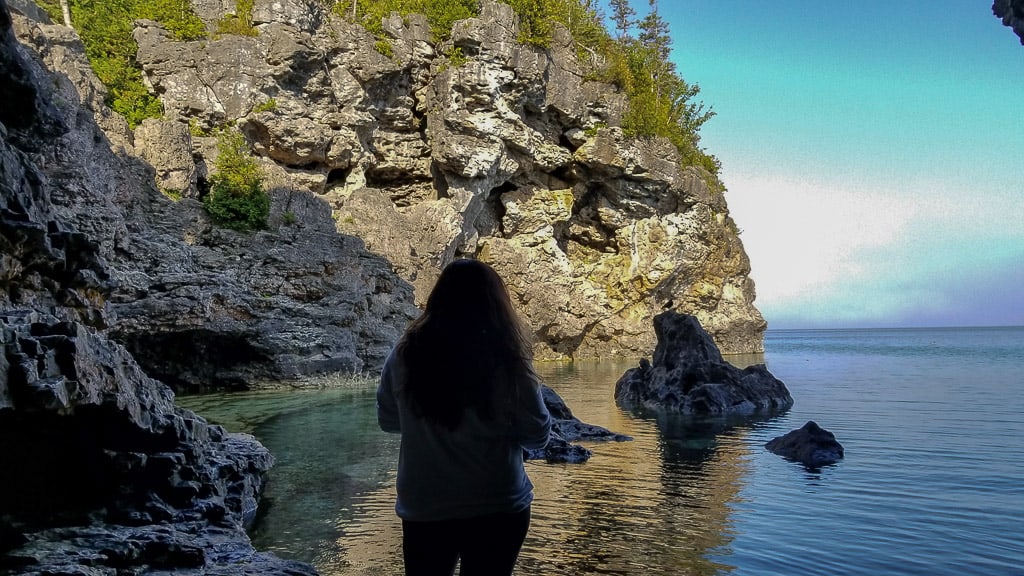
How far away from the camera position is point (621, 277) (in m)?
47.0

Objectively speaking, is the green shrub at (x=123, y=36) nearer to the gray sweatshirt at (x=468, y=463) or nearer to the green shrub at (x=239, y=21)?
the green shrub at (x=239, y=21)

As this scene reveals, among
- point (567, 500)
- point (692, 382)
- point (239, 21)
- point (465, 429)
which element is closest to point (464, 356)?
point (465, 429)

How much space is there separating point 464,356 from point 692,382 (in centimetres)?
1740

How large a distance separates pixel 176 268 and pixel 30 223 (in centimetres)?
1612

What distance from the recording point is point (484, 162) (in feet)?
124

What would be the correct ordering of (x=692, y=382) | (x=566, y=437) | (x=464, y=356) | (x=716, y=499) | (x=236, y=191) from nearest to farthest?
(x=464, y=356) → (x=716, y=499) → (x=566, y=437) → (x=692, y=382) → (x=236, y=191)

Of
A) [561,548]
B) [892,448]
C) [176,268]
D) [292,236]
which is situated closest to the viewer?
[561,548]

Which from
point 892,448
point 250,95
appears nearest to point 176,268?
point 250,95

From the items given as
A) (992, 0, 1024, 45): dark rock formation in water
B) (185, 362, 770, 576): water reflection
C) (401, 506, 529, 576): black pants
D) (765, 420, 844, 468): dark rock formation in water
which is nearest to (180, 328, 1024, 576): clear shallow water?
(185, 362, 770, 576): water reflection

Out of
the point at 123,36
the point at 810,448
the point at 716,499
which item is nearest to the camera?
the point at 716,499

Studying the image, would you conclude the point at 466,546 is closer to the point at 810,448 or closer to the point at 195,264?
the point at 810,448

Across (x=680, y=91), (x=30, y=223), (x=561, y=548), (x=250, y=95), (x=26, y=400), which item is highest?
(x=680, y=91)

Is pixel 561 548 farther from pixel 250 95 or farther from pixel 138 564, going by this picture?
pixel 250 95

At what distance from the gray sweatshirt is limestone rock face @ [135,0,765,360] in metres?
26.0
